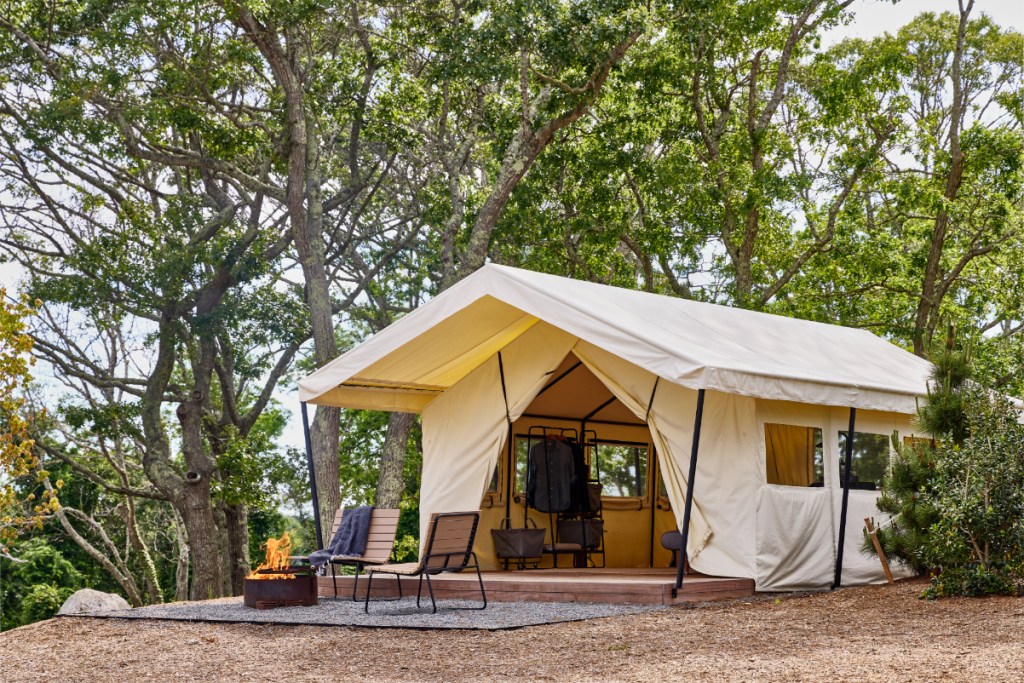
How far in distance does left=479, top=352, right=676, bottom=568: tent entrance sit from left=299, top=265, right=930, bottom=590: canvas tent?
712mm

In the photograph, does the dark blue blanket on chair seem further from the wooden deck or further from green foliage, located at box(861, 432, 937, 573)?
green foliage, located at box(861, 432, 937, 573)

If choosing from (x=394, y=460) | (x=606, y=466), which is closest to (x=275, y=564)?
(x=606, y=466)

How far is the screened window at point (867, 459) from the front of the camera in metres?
9.13

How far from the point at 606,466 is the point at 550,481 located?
180cm

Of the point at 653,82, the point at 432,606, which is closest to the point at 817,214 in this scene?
the point at 653,82

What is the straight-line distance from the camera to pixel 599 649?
18.5 ft

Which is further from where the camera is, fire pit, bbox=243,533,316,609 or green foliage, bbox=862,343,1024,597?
fire pit, bbox=243,533,316,609

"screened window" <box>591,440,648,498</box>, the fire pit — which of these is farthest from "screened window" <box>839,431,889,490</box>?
the fire pit

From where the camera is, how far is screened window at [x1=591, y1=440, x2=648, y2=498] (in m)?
11.9

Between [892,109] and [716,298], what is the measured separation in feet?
12.7

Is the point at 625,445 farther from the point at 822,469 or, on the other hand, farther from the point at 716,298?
the point at 716,298

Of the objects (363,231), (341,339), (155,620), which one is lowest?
(155,620)

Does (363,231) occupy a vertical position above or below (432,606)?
above

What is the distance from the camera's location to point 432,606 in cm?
750
